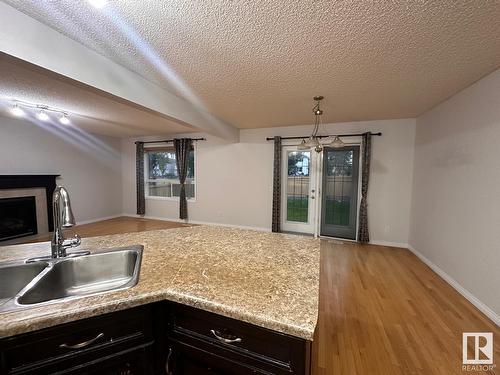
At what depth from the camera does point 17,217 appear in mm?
4238

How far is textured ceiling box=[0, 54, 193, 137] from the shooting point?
2004mm

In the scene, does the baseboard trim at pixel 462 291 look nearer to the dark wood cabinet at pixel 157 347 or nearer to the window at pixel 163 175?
the dark wood cabinet at pixel 157 347

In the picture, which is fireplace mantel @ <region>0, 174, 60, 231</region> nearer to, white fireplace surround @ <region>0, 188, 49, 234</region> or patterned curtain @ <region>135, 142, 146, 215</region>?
white fireplace surround @ <region>0, 188, 49, 234</region>

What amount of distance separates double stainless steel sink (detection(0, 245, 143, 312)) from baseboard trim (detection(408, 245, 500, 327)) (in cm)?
312

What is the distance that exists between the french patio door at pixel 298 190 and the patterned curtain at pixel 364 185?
88 cm

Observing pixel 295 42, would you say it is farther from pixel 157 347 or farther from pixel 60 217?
pixel 157 347

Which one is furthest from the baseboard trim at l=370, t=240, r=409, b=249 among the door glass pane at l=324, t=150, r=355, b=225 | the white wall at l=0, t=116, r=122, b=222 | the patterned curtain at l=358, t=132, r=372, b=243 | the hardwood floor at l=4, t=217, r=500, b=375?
the white wall at l=0, t=116, r=122, b=222

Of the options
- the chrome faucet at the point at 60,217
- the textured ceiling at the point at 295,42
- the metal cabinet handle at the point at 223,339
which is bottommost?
the metal cabinet handle at the point at 223,339

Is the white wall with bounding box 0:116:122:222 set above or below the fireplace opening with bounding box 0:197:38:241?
above

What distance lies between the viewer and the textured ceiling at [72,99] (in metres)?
2.00

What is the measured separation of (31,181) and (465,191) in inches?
284

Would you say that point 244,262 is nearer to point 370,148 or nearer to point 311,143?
point 311,143

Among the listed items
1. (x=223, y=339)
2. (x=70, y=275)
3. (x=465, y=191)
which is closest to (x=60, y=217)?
(x=70, y=275)

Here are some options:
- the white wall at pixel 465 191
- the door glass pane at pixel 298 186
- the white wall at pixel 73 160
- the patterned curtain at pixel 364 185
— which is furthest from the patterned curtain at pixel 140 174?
the white wall at pixel 465 191
